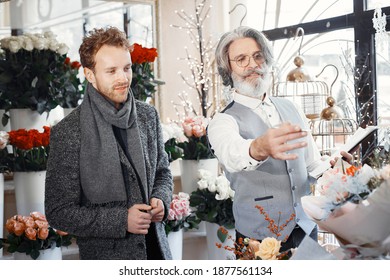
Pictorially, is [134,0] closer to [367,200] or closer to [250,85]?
[250,85]

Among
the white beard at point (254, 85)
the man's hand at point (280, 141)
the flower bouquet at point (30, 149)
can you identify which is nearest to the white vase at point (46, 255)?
the flower bouquet at point (30, 149)

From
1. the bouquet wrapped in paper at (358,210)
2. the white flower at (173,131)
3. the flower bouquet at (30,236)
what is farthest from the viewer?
the white flower at (173,131)

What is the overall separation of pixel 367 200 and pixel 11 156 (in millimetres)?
1413

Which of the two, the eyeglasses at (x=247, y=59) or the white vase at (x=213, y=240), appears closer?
the eyeglasses at (x=247, y=59)

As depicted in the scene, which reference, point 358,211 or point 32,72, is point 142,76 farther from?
point 358,211

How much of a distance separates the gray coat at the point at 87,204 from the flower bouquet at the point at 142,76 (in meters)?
0.58

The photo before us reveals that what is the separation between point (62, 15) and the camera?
272 cm

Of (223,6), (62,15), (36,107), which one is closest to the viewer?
(223,6)

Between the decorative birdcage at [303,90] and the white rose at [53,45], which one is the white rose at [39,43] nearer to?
the white rose at [53,45]

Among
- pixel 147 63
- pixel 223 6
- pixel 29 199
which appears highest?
pixel 223 6

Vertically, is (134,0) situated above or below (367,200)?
above

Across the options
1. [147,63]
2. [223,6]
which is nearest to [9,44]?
[147,63]

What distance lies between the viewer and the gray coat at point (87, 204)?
162 cm

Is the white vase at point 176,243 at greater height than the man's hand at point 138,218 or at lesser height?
lesser
